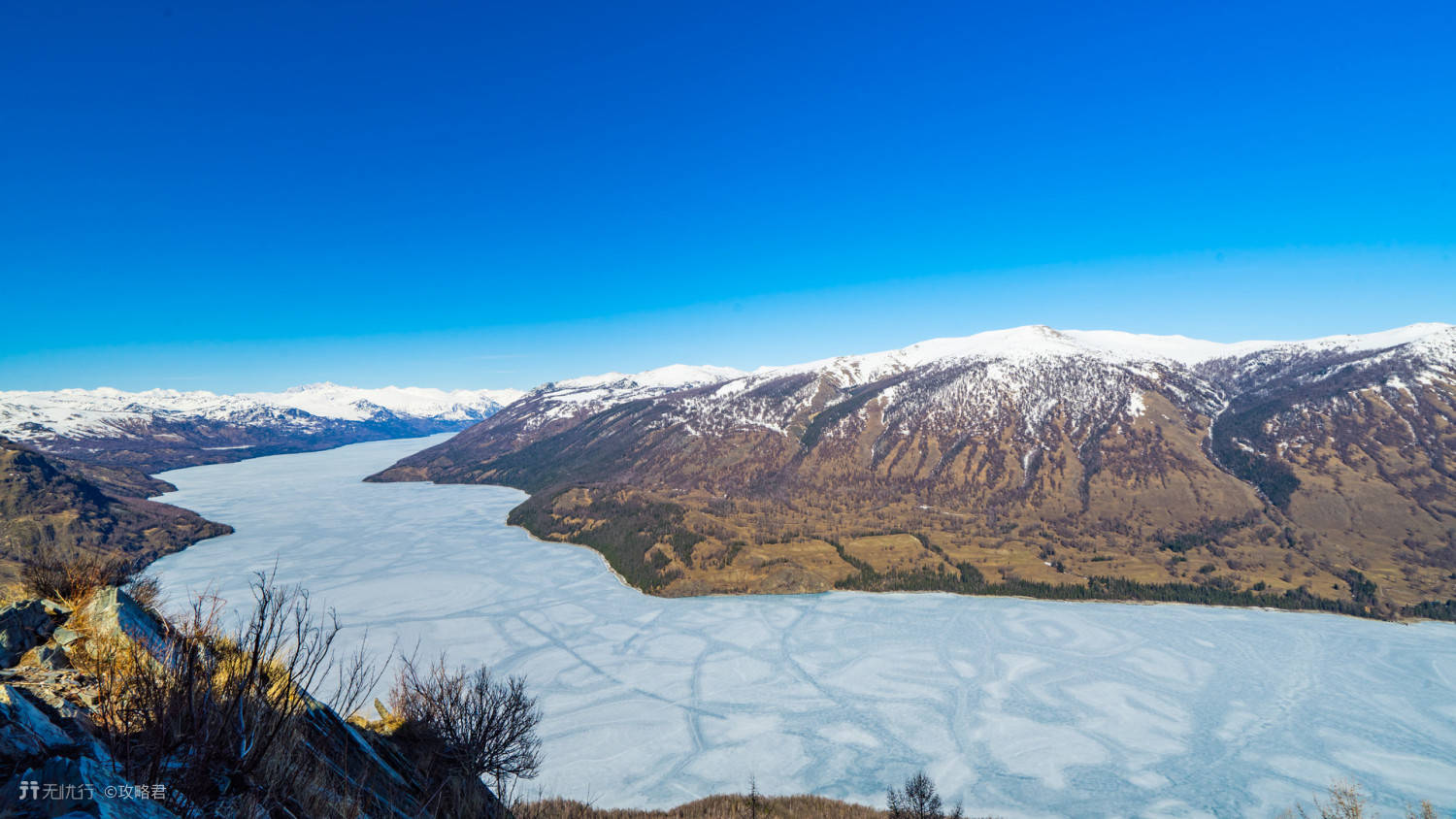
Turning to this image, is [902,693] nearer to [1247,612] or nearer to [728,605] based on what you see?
[728,605]

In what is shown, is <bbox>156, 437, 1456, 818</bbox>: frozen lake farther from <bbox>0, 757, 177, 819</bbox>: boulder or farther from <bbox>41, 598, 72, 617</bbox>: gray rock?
<bbox>0, 757, 177, 819</bbox>: boulder

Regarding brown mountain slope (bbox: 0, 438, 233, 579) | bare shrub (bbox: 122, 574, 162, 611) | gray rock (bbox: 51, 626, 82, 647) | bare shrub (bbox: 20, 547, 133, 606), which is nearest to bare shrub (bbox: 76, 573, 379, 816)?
gray rock (bbox: 51, 626, 82, 647)

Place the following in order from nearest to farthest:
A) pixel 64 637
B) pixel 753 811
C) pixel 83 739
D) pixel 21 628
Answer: pixel 83 739
pixel 21 628
pixel 64 637
pixel 753 811

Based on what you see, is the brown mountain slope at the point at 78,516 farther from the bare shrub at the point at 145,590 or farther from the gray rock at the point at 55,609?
the gray rock at the point at 55,609

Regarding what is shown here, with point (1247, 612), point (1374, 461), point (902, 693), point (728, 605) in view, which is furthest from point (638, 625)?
point (1374, 461)

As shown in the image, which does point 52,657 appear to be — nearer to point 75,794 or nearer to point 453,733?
point 75,794

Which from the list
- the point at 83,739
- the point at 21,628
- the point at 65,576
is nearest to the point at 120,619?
the point at 21,628
